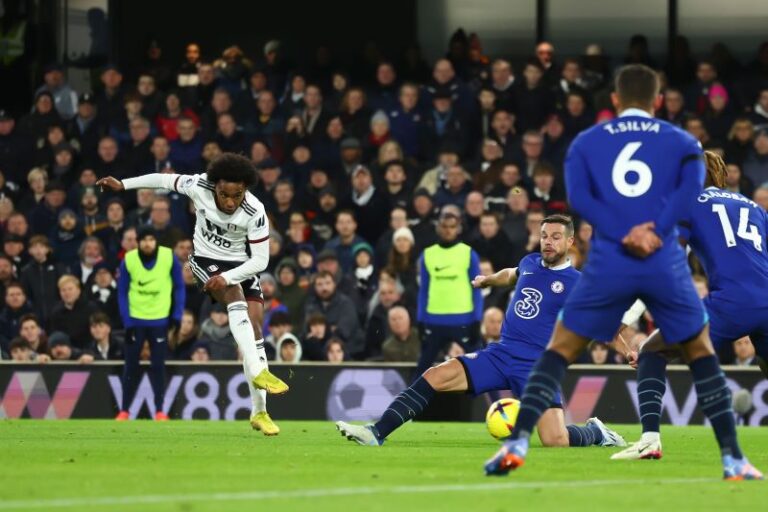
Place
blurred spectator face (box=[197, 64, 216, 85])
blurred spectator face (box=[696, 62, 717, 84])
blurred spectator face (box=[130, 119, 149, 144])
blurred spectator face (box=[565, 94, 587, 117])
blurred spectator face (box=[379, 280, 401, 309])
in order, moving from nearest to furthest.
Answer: blurred spectator face (box=[379, 280, 401, 309])
blurred spectator face (box=[565, 94, 587, 117])
blurred spectator face (box=[696, 62, 717, 84])
blurred spectator face (box=[130, 119, 149, 144])
blurred spectator face (box=[197, 64, 216, 85])

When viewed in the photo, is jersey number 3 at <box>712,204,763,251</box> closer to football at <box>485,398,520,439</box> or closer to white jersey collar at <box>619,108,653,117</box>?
white jersey collar at <box>619,108,653,117</box>

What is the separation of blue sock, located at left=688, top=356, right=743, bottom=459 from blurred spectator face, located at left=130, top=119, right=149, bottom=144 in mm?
15151

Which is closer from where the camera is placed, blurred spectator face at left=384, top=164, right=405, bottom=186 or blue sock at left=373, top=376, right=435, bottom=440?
blue sock at left=373, top=376, right=435, bottom=440

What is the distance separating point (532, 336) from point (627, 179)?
367cm

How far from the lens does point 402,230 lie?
19469 mm

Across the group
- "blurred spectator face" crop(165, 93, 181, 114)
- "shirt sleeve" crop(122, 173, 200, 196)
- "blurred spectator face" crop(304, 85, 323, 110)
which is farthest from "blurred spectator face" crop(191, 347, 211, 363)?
"shirt sleeve" crop(122, 173, 200, 196)

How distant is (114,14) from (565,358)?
58.8ft

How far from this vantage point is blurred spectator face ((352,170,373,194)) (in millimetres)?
20906

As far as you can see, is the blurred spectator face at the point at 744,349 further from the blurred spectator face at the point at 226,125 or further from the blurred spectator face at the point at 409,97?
the blurred spectator face at the point at 226,125

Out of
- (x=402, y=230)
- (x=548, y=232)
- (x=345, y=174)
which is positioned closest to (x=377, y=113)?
(x=345, y=174)

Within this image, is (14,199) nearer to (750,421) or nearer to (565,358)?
(750,421)

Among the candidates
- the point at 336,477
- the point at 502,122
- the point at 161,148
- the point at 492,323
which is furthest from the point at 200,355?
the point at 336,477

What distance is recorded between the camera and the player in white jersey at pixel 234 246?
12.5m

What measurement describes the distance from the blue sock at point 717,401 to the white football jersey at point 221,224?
16.7 feet
